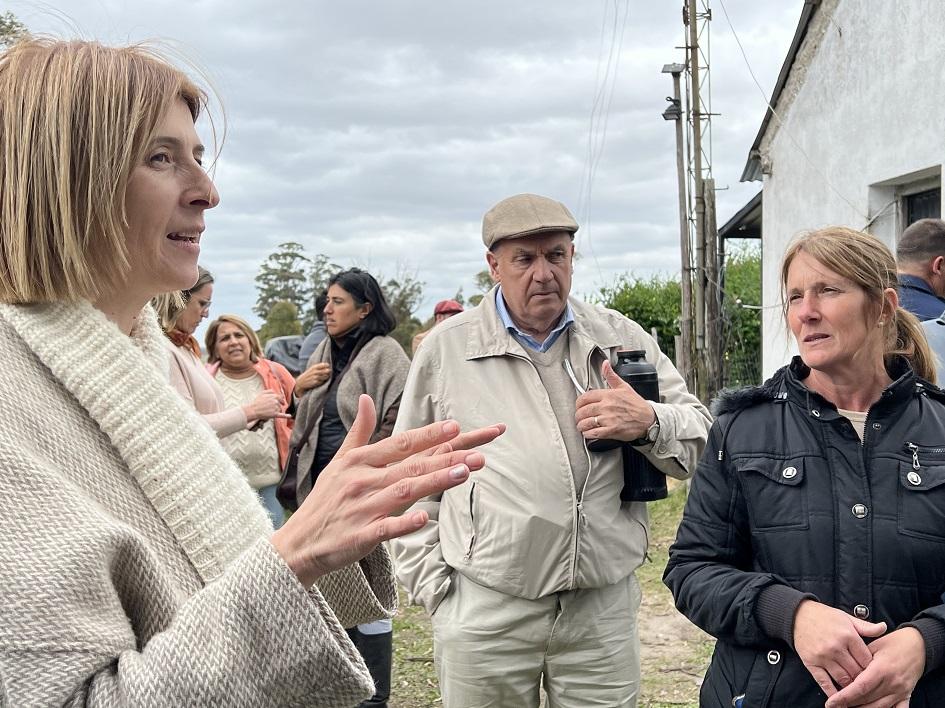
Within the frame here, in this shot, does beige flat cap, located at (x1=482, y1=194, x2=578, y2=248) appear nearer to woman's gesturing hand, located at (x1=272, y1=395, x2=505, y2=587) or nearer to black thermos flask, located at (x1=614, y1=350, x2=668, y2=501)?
black thermos flask, located at (x1=614, y1=350, x2=668, y2=501)

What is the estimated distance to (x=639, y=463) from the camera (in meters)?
2.86

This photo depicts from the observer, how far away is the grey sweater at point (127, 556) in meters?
0.96

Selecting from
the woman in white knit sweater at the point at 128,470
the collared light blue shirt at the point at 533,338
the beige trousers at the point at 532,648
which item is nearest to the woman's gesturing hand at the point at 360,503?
the woman in white knit sweater at the point at 128,470

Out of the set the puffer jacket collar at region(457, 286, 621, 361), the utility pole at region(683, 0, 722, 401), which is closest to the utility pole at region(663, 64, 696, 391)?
the utility pole at region(683, 0, 722, 401)

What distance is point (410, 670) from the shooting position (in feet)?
15.9

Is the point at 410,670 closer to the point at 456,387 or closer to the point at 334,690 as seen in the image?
the point at 456,387

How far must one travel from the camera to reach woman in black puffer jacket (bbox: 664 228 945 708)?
1882 millimetres

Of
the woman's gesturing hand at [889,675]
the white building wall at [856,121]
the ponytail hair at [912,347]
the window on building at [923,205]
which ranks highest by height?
the white building wall at [856,121]

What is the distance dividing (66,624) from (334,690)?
36 centimetres

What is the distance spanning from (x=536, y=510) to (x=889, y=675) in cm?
118

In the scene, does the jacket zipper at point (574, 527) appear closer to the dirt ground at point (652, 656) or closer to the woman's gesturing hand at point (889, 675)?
the woman's gesturing hand at point (889, 675)

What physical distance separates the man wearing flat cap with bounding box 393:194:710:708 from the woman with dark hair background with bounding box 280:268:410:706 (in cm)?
137

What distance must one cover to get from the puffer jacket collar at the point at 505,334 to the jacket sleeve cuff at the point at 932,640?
1.44 m

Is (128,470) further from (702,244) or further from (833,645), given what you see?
(702,244)
